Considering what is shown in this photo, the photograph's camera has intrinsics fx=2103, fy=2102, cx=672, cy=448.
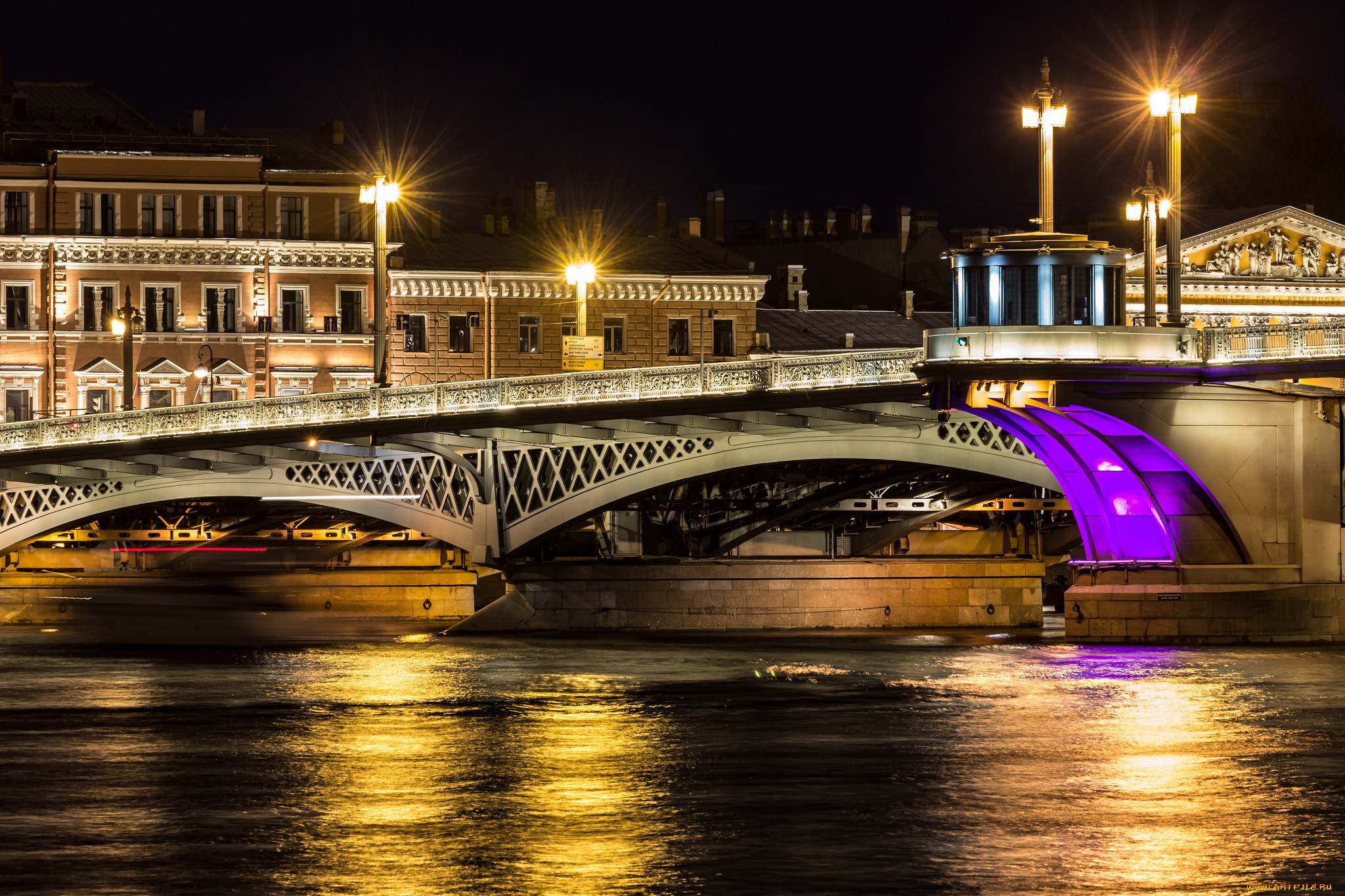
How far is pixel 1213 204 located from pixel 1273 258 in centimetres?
1439

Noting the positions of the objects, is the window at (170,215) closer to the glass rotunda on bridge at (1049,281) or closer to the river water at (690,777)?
the river water at (690,777)

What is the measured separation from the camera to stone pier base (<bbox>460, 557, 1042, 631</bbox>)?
56.3 metres

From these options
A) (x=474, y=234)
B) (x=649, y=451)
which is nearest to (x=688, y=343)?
(x=474, y=234)

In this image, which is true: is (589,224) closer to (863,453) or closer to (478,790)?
(863,453)

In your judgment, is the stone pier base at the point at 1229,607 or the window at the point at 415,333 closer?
the stone pier base at the point at 1229,607

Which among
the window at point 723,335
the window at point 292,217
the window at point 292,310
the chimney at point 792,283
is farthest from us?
the chimney at point 792,283

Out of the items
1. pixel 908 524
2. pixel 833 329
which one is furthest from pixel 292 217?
pixel 908 524

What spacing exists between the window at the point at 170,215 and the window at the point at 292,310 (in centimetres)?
411

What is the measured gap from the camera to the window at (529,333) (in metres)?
71.9

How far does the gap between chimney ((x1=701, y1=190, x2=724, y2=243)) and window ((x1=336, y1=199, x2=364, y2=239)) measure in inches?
1049

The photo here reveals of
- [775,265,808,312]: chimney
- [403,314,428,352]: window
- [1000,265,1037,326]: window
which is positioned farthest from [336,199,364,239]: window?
[1000,265,1037,326]: window

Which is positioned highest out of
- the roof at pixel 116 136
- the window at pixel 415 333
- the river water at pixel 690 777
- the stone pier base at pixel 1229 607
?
the roof at pixel 116 136

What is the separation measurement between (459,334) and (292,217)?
705cm

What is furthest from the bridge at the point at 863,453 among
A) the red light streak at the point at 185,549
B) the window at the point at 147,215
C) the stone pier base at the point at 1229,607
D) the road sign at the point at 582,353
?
the window at the point at 147,215
